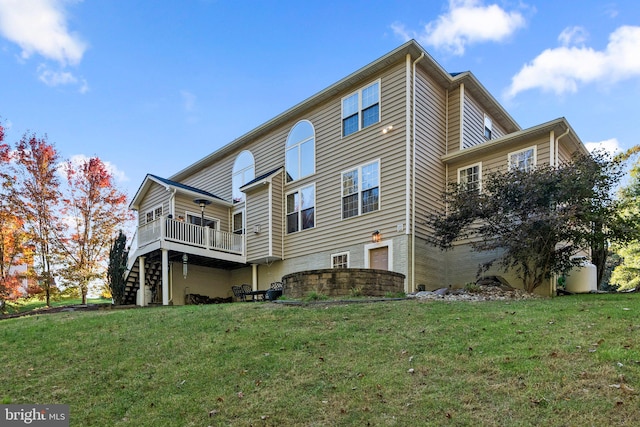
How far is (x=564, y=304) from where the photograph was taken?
304 inches

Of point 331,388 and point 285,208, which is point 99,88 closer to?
point 285,208

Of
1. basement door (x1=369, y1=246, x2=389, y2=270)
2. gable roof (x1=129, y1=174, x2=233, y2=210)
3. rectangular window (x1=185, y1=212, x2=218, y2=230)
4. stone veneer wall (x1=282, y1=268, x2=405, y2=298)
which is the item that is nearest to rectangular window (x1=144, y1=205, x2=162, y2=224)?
gable roof (x1=129, y1=174, x2=233, y2=210)

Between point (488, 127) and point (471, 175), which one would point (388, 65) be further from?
point (488, 127)

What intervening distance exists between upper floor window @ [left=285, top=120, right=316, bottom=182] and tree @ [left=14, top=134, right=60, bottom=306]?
1018 centimetres

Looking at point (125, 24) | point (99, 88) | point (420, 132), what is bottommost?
point (420, 132)

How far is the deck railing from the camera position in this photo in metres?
14.7

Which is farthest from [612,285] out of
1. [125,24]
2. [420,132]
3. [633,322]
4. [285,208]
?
[125,24]

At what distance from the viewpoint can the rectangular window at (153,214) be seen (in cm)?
1809

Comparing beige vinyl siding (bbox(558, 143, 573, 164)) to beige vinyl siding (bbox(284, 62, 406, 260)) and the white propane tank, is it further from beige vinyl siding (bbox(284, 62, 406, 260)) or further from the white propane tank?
beige vinyl siding (bbox(284, 62, 406, 260))

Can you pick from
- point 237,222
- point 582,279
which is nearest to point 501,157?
point 582,279

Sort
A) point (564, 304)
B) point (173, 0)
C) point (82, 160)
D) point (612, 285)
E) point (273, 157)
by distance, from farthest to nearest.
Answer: point (612, 285) → point (82, 160) → point (273, 157) → point (173, 0) → point (564, 304)

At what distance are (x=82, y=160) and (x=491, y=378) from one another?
20.0 metres

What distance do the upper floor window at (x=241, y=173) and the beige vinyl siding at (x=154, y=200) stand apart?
107 inches

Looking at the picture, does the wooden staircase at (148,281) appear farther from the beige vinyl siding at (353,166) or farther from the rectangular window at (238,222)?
the beige vinyl siding at (353,166)
